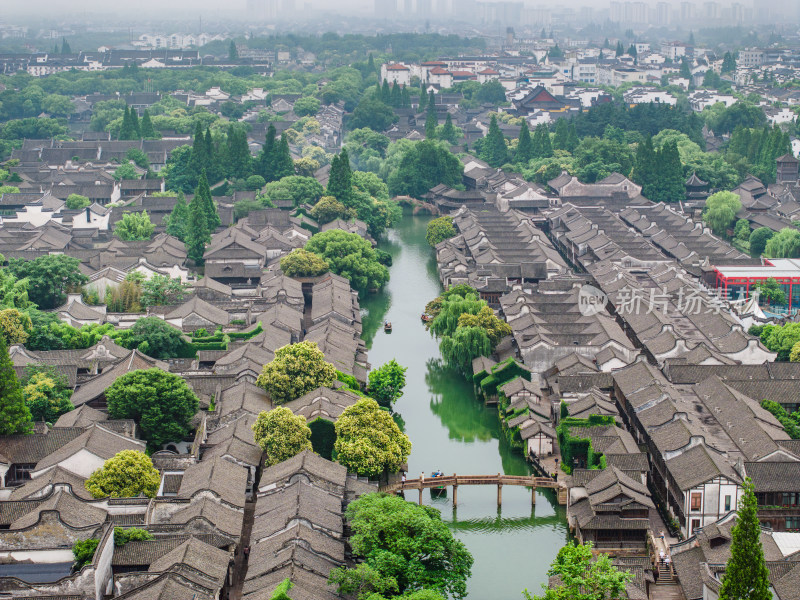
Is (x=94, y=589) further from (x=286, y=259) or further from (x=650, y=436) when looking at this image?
(x=286, y=259)

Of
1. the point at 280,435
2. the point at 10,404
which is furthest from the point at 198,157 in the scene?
the point at 280,435

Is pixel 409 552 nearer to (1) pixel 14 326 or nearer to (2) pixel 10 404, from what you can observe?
(2) pixel 10 404

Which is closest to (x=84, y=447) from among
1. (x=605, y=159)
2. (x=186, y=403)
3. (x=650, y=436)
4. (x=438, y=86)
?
(x=186, y=403)

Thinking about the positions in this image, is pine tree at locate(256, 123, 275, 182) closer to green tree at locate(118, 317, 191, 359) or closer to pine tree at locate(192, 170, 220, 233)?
pine tree at locate(192, 170, 220, 233)

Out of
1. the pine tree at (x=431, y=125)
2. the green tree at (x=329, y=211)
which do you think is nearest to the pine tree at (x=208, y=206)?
the green tree at (x=329, y=211)

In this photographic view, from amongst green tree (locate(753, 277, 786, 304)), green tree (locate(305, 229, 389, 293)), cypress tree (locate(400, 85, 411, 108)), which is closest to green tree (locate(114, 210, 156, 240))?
green tree (locate(305, 229, 389, 293))

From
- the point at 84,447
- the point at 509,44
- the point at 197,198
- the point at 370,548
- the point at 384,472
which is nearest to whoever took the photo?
the point at 370,548
